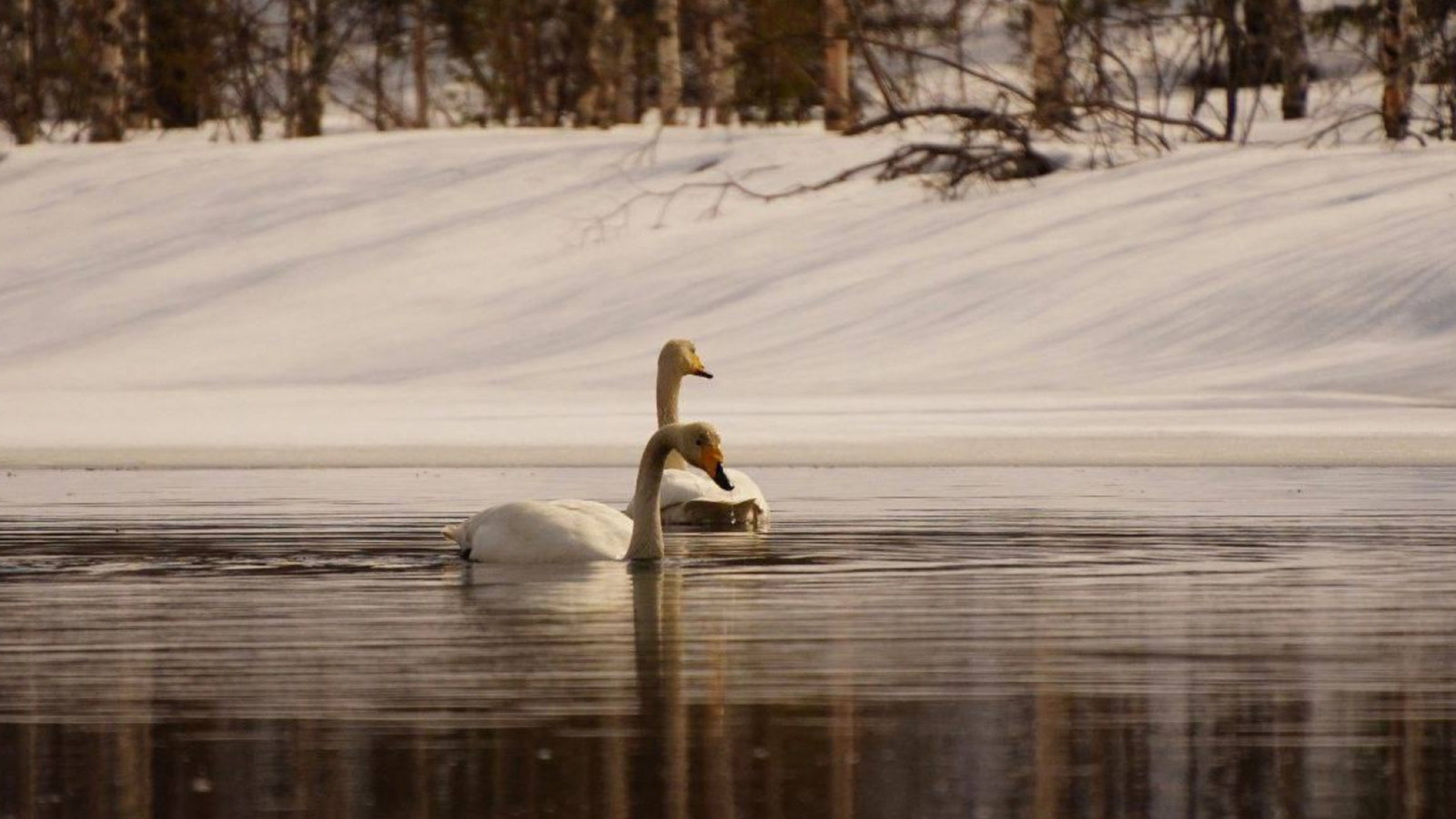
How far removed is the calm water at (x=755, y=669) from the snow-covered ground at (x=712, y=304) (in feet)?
23.6

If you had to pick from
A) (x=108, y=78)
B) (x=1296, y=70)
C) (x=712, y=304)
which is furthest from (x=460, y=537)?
(x=108, y=78)

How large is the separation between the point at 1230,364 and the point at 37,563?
1738 centimetres

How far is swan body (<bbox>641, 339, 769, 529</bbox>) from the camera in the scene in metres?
15.0

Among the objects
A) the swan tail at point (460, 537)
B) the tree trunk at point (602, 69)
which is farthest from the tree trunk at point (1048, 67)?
the swan tail at point (460, 537)

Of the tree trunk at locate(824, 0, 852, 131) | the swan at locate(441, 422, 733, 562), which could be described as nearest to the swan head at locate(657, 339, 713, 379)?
the swan at locate(441, 422, 733, 562)

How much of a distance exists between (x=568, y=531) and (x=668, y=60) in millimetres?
30745

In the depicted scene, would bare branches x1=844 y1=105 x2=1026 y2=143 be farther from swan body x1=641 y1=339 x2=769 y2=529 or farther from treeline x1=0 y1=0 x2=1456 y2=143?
swan body x1=641 y1=339 x2=769 y2=529

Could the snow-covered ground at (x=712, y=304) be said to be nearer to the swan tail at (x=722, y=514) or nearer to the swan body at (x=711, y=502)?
the swan body at (x=711, y=502)

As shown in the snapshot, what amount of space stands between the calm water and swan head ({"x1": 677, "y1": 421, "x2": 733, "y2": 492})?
435 mm

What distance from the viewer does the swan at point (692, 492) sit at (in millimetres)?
14977

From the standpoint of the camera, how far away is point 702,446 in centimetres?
1345

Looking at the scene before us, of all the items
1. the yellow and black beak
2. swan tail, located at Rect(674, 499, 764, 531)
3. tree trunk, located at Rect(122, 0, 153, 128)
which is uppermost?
tree trunk, located at Rect(122, 0, 153, 128)

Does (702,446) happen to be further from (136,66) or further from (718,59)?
(136,66)

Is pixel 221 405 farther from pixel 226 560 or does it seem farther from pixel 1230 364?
pixel 226 560
